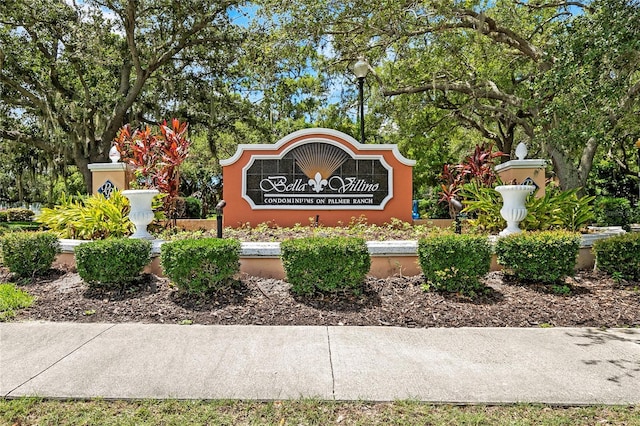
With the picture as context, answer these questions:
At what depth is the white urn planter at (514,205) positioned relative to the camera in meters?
7.39

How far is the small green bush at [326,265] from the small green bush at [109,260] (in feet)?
7.05

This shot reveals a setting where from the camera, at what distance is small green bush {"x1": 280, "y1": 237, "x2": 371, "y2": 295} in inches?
220

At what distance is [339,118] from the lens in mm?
18141

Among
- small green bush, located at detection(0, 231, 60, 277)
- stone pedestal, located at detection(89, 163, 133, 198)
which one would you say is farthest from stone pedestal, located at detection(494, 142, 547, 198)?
small green bush, located at detection(0, 231, 60, 277)

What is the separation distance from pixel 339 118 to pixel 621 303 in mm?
13805

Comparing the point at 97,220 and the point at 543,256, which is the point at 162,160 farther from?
the point at 543,256

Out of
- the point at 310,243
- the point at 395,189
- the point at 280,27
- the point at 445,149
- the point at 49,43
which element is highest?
the point at 49,43

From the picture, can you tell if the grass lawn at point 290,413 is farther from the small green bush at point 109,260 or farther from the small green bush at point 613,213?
the small green bush at point 613,213

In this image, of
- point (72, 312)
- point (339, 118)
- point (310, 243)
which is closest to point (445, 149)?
point (339, 118)

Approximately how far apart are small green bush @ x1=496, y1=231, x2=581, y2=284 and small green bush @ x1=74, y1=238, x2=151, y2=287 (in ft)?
17.0

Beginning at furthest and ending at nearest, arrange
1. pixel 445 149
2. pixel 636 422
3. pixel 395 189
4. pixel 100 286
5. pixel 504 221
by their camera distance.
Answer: pixel 445 149
pixel 395 189
pixel 504 221
pixel 100 286
pixel 636 422

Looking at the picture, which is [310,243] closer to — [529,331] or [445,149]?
[529,331]

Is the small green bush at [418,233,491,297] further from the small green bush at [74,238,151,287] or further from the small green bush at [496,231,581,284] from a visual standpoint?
the small green bush at [74,238,151,287]

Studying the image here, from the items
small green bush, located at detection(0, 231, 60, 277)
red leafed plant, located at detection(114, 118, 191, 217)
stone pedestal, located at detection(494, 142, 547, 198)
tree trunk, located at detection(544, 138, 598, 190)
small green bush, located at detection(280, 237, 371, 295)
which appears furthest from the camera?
tree trunk, located at detection(544, 138, 598, 190)
